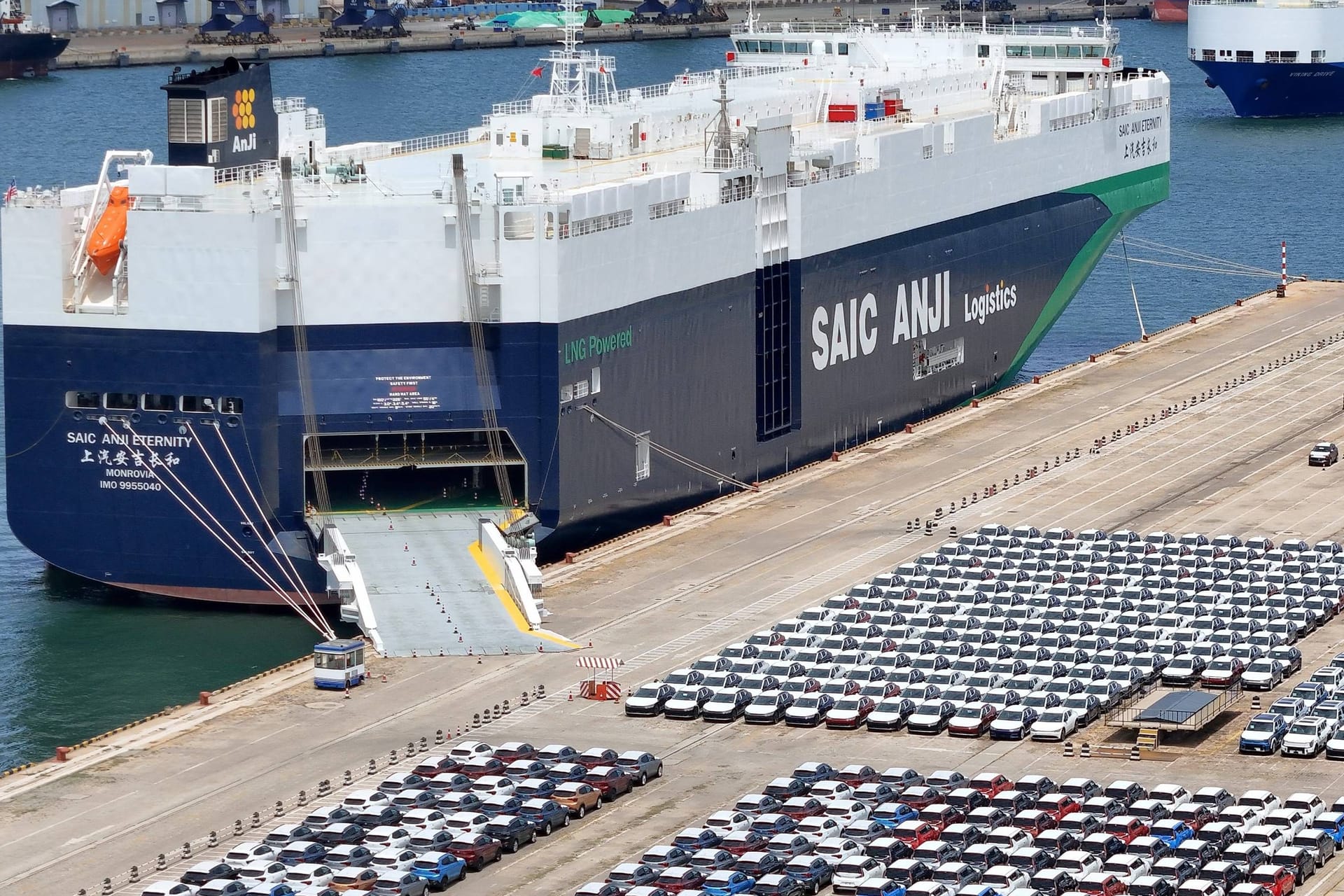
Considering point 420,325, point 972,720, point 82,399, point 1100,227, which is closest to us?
point 972,720

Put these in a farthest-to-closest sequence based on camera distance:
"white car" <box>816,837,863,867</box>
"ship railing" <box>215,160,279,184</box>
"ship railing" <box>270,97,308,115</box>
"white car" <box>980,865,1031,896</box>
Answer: "ship railing" <box>270,97,308,115</box>, "ship railing" <box>215,160,279,184</box>, "white car" <box>816,837,863,867</box>, "white car" <box>980,865,1031,896</box>

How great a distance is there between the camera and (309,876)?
201 ft

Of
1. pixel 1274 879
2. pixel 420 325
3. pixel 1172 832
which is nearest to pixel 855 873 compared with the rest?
pixel 1172 832

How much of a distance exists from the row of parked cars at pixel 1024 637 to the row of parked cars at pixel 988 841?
24.2ft

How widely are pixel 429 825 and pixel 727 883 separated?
323 inches

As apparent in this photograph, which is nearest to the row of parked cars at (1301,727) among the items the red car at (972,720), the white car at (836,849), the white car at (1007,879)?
the red car at (972,720)

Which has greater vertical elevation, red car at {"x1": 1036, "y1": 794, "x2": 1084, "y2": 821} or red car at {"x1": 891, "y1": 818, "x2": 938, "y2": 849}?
red car at {"x1": 891, "y1": 818, "x2": 938, "y2": 849}

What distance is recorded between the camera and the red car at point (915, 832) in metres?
64.0

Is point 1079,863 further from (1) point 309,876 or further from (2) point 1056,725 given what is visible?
(1) point 309,876

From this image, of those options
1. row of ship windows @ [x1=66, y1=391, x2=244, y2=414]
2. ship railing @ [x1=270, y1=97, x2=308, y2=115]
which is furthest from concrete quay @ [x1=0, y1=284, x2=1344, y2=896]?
ship railing @ [x1=270, y1=97, x2=308, y2=115]

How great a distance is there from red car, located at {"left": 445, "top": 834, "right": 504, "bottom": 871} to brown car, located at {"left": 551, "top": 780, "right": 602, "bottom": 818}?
3257 mm

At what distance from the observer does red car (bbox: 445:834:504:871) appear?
63156 mm

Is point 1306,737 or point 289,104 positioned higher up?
point 289,104

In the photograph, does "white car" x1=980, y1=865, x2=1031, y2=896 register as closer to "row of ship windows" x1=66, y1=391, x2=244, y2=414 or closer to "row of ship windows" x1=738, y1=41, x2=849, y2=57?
"row of ship windows" x1=66, y1=391, x2=244, y2=414
